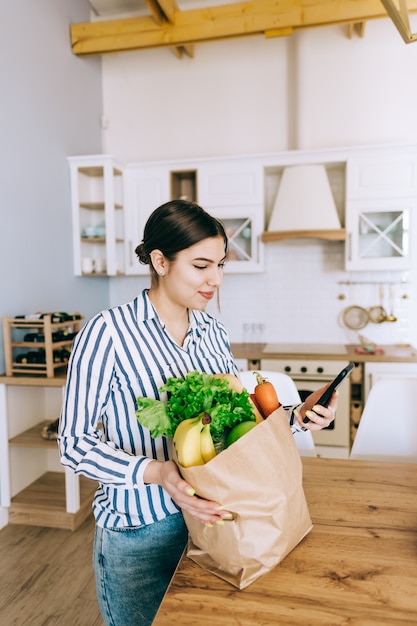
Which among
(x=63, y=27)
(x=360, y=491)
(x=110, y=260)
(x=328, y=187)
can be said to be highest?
(x=63, y=27)

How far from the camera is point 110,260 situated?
352cm

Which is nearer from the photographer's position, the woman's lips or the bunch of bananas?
the bunch of bananas

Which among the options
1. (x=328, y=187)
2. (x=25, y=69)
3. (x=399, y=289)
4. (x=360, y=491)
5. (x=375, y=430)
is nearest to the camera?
(x=360, y=491)

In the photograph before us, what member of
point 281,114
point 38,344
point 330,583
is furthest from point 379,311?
point 330,583

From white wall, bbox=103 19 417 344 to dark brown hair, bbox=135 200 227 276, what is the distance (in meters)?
2.71

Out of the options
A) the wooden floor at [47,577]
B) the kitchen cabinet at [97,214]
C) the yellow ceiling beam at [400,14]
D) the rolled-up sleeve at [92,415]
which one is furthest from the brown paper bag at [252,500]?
the kitchen cabinet at [97,214]

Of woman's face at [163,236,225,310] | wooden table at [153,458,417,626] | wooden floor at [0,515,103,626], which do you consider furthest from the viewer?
wooden floor at [0,515,103,626]

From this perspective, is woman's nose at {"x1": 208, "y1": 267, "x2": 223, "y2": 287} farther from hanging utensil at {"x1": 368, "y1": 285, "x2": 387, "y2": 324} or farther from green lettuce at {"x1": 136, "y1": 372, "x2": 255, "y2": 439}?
hanging utensil at {"x1": 368, "y1": 285, "x2": 387, "y2": 324}

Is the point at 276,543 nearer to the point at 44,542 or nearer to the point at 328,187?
the point at 44,542

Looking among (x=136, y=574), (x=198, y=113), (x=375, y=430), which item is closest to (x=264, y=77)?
(x=198, y=113)

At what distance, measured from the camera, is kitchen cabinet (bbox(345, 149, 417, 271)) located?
3260mm

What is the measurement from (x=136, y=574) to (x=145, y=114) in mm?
3757

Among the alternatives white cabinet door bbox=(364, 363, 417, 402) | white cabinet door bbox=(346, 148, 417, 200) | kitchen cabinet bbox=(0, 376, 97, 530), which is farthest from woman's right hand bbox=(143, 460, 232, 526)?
white cabinet door bbox=(346, 148, 417, 200)

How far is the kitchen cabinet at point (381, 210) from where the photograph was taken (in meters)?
3.26
